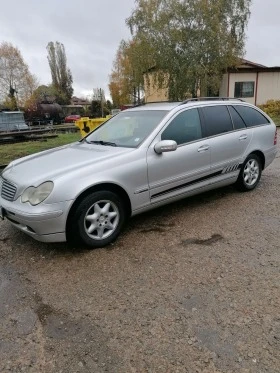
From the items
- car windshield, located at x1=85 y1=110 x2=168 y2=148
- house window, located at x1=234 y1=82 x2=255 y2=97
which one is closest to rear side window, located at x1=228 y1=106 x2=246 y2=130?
car windshield, located at x1=85 y1=110 x2=168 y2=148

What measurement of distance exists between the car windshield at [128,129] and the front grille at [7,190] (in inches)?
55.0

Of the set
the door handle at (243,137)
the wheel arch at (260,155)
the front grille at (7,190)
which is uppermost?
the door handle at (243,137)

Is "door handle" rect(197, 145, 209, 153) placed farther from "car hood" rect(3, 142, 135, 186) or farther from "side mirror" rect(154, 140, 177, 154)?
"car hood" rect(3, 142, 135, 186)

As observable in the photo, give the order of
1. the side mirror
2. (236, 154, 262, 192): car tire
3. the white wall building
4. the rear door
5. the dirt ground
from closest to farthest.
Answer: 1. the dirt ground
2. the side mirror
3. the rear door
4. (236, 154, 262, 192): car tire
5. the white wall building

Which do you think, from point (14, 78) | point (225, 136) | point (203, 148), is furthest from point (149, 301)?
point (14, 78)

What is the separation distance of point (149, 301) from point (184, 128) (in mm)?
2562

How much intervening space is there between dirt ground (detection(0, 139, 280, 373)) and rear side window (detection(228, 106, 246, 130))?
1.65m

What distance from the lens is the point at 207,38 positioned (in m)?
23.4

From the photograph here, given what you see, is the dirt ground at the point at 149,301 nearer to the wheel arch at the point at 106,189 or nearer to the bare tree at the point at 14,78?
the wheel arch at the point at 106,189

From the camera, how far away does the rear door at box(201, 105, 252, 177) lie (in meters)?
4.75

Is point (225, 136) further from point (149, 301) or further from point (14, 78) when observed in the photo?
point (14, 78)

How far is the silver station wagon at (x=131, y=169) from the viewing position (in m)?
3.38

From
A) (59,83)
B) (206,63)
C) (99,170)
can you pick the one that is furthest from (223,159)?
(59,83)

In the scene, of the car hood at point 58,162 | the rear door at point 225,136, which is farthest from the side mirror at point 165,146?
the rear door at point 225,136
